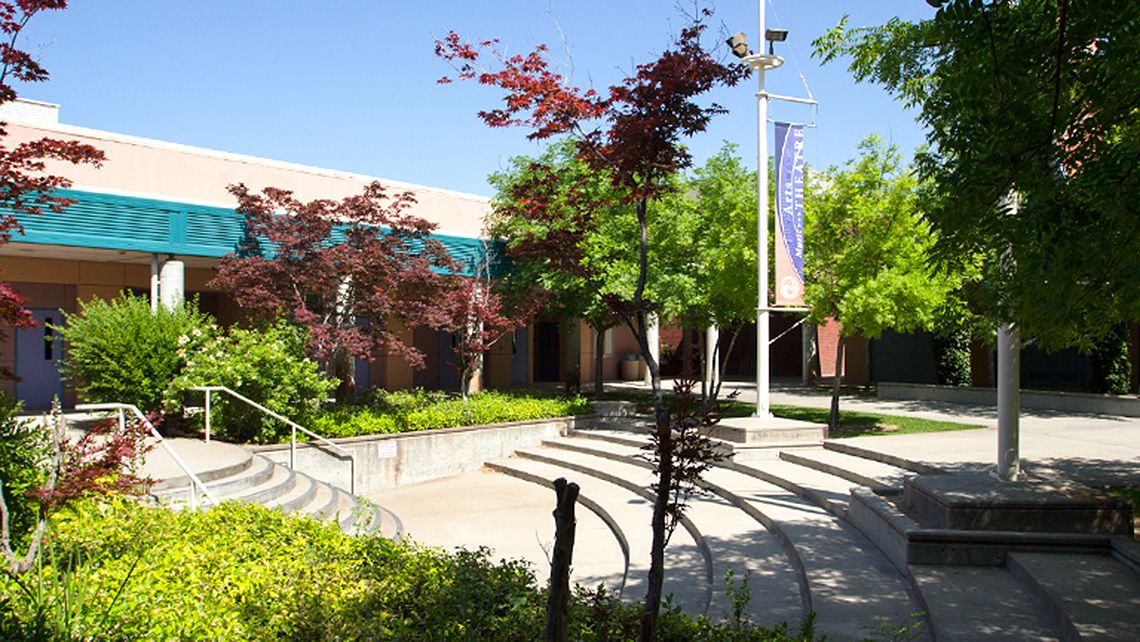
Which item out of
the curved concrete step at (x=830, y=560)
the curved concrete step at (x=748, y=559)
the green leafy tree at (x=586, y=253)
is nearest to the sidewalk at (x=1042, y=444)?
the curved concrete step at (x=830, y=560)

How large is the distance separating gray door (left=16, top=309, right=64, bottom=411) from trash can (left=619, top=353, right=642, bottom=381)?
19.4m

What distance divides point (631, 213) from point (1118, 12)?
13.0 meters

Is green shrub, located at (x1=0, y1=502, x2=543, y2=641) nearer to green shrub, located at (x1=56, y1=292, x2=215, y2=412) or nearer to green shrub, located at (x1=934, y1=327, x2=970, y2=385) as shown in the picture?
green shrub, located at (x1=56, y1=292, x2=215, y2=412)

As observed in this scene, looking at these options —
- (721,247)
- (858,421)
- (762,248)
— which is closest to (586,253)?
(762,248)

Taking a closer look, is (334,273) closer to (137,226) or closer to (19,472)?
(137,226)

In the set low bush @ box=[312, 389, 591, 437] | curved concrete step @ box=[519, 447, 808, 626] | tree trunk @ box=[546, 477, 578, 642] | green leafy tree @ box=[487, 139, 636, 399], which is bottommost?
curved concrete step @ box=[519, 447, 808, 626]

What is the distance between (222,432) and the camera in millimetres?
12891

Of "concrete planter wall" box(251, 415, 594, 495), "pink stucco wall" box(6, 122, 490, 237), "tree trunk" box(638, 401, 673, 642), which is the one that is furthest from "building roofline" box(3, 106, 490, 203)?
"tree trunk" box(638, 401, 673, 642)

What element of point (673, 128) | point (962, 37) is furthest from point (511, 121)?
point (962, 37)

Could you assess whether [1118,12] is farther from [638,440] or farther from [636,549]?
[638,440]

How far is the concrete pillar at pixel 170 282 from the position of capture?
14875mm

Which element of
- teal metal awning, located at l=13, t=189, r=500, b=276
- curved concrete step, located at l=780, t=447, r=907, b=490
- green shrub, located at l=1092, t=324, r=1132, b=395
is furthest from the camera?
green shrub, located at l=1092, t=324, r=1132, b=395

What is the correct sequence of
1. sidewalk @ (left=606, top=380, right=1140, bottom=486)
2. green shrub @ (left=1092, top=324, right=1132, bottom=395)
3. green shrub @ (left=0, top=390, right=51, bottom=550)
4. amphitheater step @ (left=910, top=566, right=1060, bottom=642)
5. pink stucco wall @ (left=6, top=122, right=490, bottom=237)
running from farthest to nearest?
green shrub @ (left=1092, top=324, right=1132, bottom=395), pink stucco wall @ (left=6, top=122, right=490, bottom=237), sidewalk @ (left=606, top=380, right=1140, bottom=486), green shrub @ (left=0, top=390, right=51, bottom=550), amphitheater step @ (left=910, top=566, right=1060, bottom=642)

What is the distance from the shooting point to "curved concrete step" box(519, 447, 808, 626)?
20.7 feet
